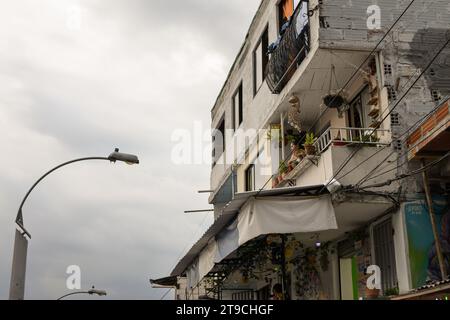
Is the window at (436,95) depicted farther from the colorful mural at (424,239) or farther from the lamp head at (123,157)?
the lamp head at (123,157)

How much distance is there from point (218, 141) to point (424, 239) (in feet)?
50.5

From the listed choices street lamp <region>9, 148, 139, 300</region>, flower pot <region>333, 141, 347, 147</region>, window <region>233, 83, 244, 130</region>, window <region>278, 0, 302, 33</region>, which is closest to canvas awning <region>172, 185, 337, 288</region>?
flower pot <region>333, 141, 347, 147</region>

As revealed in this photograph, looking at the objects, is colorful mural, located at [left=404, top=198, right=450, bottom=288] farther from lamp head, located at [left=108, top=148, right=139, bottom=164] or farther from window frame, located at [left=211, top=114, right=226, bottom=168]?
window frame, located at [left=211, top=114, right=226, bottom=168]

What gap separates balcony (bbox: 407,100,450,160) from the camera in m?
11.2

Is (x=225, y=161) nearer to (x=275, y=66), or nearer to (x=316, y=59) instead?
(x=275, y=66)

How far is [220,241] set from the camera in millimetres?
15039

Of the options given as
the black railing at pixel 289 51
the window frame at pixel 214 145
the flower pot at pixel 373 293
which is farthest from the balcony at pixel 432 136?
the window frame at pixel 214 145

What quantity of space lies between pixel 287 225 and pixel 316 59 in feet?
13.4

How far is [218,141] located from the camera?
26.9m

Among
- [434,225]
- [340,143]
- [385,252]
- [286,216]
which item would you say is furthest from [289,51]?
[434,225]

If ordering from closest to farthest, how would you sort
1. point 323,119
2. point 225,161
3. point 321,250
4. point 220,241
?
1. point 220,241
2. point 321,250
3. point 323,119
4. point 225,161

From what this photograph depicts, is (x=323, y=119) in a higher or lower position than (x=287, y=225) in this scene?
higher
